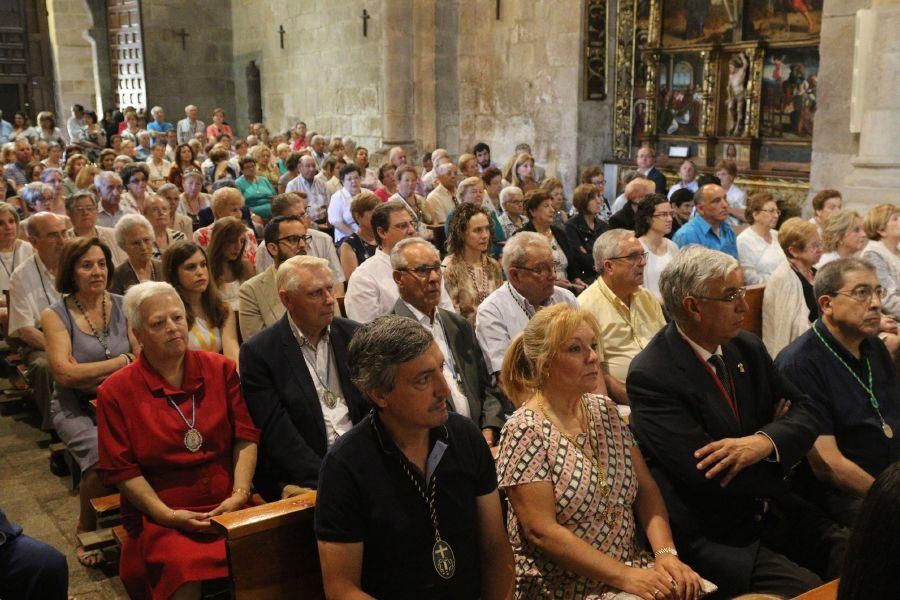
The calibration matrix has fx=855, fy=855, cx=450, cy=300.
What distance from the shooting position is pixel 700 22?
11.2 meters

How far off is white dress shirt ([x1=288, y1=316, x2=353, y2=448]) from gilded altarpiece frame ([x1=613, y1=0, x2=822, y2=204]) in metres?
8.27

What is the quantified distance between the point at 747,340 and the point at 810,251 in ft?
6.83

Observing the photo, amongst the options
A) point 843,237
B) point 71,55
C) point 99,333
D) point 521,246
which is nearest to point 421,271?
point 521,246

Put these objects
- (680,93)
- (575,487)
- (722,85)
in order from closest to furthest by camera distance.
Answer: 1. (575,487)
2. (722,85)
3. (680,93)

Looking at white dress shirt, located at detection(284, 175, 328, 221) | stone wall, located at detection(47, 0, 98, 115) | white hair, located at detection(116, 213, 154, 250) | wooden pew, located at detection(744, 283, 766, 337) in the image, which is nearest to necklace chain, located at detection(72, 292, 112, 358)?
white hair, located at detection(116, 213, 154, 250)

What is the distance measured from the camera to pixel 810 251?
15.9 ft

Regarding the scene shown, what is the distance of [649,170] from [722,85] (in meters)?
1.60

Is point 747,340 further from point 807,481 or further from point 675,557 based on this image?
point 675,557

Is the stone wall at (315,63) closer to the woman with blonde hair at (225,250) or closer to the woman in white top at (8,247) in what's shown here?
the woman in white top at (8,247)

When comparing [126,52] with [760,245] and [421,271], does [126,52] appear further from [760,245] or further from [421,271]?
[421,271]

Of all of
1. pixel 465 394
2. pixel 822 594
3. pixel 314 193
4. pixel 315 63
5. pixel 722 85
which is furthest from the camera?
pixel 315 63

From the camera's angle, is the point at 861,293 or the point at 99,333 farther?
the point at 99,333

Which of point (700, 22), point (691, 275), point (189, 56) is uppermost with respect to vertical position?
point (189, 56)

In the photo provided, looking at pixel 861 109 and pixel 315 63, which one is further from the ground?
pixel 315 63
